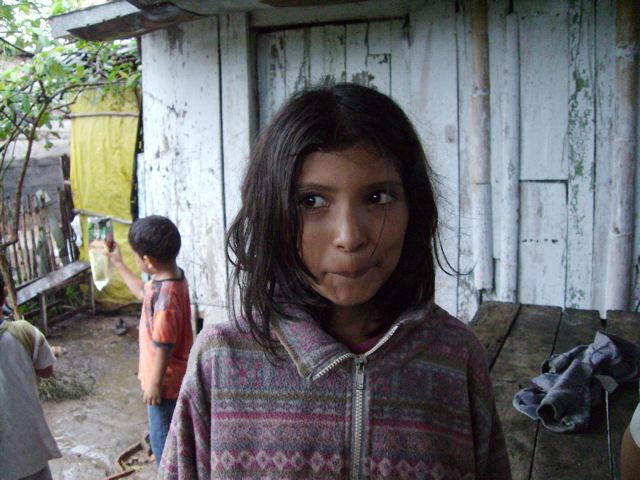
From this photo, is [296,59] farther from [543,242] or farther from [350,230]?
[350,230]

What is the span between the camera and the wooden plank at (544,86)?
283 centimetres

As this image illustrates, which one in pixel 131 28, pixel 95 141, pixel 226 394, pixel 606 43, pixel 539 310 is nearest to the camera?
pixel 226 394

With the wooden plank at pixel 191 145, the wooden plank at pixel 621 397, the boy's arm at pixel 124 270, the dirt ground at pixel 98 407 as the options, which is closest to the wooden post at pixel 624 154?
the wooden plank at pixel 621 397

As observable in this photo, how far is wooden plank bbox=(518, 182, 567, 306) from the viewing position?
295 centimetres

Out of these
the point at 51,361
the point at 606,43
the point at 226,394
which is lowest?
the point at 51,361

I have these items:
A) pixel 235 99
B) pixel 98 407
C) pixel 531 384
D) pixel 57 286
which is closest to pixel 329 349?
pixel 531 384

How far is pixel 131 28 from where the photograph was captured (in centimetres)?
341

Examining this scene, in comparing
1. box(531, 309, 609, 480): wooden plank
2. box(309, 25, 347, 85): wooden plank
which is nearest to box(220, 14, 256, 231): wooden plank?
box(309, 25, 347, 85): wooden plank

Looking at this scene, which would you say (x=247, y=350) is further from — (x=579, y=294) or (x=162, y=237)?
(x=579, y=294)

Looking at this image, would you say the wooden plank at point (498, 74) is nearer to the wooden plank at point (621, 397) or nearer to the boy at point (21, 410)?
the wooden plank at point (621, 397)

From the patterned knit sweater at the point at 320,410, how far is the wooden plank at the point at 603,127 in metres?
2.06

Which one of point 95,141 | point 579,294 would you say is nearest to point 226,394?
point 579,294

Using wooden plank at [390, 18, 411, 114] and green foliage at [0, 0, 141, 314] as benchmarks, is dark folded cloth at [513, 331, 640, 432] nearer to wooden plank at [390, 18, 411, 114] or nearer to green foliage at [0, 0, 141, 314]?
wooden plank at [390, 18, 411, 114]

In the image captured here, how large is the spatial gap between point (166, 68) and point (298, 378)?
3.11 m
